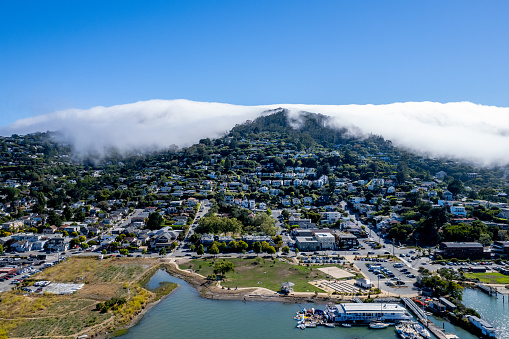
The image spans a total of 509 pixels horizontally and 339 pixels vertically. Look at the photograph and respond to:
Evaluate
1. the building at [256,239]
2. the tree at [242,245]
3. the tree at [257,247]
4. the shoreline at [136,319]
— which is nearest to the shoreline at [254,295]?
the shoreline at [136,319]

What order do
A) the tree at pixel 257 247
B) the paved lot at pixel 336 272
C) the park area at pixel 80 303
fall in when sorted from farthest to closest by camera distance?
1. the tree at pixel 257 247
2. the paved lot at pixel 336 272
3. the park area at pixel 80 303

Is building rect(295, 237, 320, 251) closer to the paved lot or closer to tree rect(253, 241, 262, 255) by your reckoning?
tree rect(253, 241, 262, 255)

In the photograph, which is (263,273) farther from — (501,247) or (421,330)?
(501,247)

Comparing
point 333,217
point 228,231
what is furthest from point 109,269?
point 333,217

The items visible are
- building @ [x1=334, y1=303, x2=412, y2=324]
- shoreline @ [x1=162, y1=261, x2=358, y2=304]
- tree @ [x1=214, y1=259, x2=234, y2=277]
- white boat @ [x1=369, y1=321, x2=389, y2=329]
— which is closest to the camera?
white boat @ [x1=369, y1=321, x2=389, y2=329]

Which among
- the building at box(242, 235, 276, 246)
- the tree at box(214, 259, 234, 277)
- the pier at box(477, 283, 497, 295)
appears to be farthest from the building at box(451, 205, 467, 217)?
the tree at box(214, 259, 234, 277)

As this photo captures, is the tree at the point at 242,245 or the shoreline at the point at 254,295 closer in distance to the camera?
the shoreline at the point at 254,295

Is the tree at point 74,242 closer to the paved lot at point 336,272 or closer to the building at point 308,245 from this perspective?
the building at point 308,245
